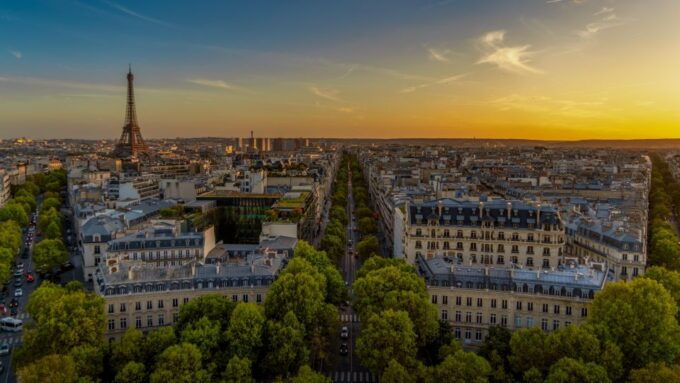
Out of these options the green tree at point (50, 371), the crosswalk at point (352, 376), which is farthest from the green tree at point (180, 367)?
the crosswalk at point (352, 376)

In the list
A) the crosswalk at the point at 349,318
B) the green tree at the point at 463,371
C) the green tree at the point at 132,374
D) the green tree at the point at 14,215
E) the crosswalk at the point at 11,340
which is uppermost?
the green tree at the point at 14,215

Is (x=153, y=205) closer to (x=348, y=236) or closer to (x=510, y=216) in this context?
(x=348, y=236)

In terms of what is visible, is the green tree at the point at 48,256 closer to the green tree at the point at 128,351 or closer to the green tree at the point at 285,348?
the green tree at the point at 128,351

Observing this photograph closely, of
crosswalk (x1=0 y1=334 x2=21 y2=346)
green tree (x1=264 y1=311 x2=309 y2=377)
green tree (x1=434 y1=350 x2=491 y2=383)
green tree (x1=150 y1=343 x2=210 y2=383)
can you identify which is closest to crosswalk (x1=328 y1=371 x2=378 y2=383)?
green tree (x1=264 y1=311 x2=309 y2=377)

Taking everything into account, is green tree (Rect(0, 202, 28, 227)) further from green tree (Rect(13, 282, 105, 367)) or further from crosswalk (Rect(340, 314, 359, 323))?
crosswalk (Rect(340, 314, 359, 323))

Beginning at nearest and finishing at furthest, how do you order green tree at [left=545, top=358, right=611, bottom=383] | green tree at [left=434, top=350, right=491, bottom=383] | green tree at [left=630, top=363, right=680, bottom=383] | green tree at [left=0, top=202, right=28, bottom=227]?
green tree at [left=630, top=363, right=680, bottom=383], green tree at [left=545, top=358, right=611, bottom=383], green tree at [left=434, top=350, right=491, bottom=383], green tree at [left=0, top=202, right=28, bottom=227]

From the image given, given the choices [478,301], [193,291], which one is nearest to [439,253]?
[478,301]
